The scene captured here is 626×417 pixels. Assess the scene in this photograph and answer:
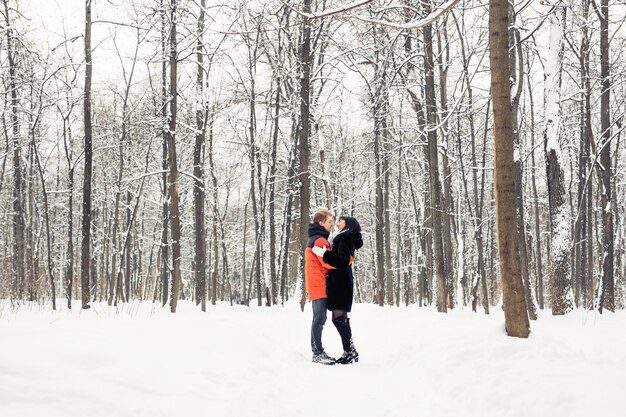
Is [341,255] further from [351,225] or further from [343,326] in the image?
[343,326]

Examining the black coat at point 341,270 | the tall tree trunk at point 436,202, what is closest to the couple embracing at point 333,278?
the black coat at point 341,270

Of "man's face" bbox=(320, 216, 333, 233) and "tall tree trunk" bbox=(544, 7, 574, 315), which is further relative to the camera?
"tall tree trunk" bbox=(544, 7, 574, 315)

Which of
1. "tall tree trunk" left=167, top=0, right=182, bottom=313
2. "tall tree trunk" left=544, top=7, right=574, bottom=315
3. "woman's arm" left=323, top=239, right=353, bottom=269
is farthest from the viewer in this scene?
"tall tree trunk" left=167, top=0, right=182, bottom=313

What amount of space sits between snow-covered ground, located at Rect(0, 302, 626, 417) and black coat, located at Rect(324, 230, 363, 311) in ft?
2.91

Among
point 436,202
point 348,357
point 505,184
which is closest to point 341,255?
point 348,357

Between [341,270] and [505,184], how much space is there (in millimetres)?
2437

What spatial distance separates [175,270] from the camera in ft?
47.7

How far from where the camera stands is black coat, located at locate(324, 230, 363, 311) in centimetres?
660

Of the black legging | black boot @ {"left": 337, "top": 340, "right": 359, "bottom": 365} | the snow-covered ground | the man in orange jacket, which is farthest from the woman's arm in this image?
the snow-covered ground

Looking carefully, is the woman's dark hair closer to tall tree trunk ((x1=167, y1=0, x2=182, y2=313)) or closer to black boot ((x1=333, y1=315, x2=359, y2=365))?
black boot ((x1=333, y1=315, x2=359, y2=365))

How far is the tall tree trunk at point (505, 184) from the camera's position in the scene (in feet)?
18.3

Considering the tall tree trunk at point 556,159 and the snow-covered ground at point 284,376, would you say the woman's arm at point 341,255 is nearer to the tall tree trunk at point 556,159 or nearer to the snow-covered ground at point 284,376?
the snow-covered ground at point 284,376

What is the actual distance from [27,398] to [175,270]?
38.8 feet

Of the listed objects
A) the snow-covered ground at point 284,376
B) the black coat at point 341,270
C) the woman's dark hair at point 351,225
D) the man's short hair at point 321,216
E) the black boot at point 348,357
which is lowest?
the black boot at point 348,357
